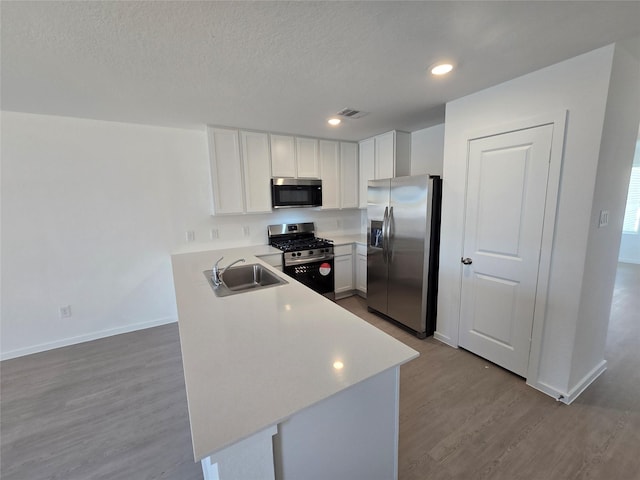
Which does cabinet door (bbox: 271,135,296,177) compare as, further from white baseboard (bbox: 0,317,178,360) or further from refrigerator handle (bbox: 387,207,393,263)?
white baseboard (bbox: 0,317,178,360)

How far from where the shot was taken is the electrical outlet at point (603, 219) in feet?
5.93

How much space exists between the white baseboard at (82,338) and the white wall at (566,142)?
3.88 m

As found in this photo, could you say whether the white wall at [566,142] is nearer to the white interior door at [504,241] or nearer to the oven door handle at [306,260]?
the white interior door at [504,241]

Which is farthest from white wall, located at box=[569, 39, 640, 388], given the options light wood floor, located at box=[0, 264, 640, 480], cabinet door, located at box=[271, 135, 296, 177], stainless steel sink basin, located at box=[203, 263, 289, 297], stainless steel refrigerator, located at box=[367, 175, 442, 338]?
cabinet door, located at box=[271, 135, 296, 177]

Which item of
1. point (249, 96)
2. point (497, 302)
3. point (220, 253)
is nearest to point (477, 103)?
point (497, 302)

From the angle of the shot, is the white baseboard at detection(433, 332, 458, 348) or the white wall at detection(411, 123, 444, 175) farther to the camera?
the white wall at detection(411, 123, 444, 175)

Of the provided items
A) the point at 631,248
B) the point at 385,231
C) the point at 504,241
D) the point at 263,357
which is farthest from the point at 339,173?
the point at 631,248

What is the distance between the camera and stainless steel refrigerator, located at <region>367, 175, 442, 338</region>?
2.63m

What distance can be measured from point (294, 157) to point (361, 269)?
183 cm

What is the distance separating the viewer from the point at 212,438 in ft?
2.40

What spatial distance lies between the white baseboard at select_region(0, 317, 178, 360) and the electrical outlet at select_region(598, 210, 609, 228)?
424 centimetres

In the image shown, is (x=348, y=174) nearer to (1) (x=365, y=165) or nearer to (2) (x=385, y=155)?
(1) (x=365, y=165)

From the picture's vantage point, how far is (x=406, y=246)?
9.28 feet

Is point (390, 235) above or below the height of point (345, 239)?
above
